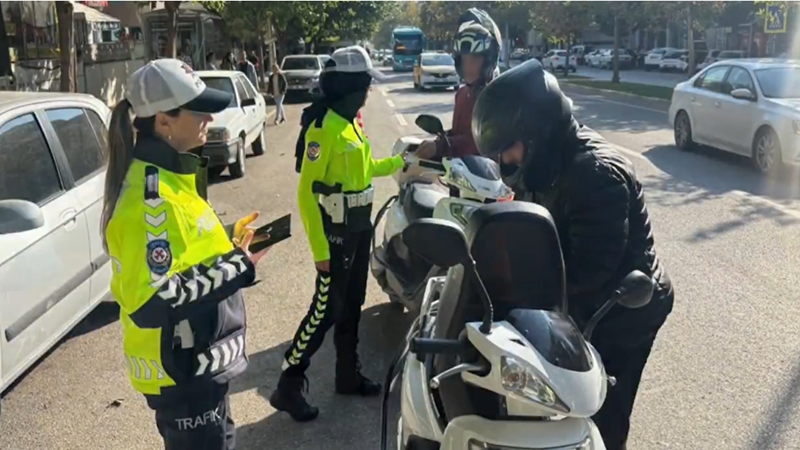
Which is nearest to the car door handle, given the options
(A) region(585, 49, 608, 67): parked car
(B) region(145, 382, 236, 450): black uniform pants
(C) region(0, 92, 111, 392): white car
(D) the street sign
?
(C) region(0, 92, 111, 392): white car

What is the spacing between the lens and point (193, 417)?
2.67 m

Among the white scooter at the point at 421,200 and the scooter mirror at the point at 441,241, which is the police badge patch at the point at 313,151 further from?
the scooter mirror at the point at 441,241

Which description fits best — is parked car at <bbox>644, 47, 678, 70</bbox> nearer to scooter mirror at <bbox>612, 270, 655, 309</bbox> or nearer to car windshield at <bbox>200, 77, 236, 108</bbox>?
car windshield at <bbox>200, 77, 236, 108</bbox>

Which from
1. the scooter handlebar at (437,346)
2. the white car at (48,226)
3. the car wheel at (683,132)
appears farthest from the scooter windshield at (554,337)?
the car wheel at (683,132)

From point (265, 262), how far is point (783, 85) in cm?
821

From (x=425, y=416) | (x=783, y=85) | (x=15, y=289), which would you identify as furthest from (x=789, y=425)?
(x=783, y=85)

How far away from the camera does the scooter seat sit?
16.7 feet

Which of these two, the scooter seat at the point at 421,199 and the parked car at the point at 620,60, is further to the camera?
the parked car at the point at 620,60

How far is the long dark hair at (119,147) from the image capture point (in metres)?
2.57

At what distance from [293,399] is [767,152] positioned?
9139 mm

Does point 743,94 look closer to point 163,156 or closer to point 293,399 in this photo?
point 293,399

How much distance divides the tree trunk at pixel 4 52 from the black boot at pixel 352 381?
1688 cm

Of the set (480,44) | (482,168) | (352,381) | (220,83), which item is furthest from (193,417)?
(220,83)

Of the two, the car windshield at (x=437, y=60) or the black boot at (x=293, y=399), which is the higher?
the car windshield at (x=437, y=60)
